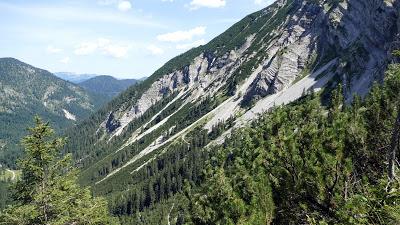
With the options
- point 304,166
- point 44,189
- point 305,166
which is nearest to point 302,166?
point 304,166

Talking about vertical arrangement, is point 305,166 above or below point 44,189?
above

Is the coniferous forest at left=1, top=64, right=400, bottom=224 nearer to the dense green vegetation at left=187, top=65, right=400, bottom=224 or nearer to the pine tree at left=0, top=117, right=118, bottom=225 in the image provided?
the dense green vegetation at left=187, top=65, right=400, bottom=224

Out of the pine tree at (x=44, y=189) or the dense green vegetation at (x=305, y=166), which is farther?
the pine tree at (x=44, y=189)

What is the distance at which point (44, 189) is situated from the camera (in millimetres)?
27703

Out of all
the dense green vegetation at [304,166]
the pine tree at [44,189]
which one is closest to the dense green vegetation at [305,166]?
the dense green vegetation at [304,166]

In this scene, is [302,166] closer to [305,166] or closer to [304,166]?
[304,166]

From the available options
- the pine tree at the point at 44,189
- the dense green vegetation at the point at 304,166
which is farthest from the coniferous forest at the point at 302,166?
the pine tree at the point at 44,189

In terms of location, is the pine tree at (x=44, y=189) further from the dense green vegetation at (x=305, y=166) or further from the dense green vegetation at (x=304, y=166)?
the dense green vegetation at (x=305, y=166)

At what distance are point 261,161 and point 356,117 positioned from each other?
5165 mm

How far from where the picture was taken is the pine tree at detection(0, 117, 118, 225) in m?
26.6

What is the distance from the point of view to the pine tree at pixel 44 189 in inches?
1049

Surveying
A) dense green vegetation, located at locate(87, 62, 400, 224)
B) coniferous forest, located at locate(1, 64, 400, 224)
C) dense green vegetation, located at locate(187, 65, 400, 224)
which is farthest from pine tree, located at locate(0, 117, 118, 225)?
dense green vegetation, located at locate(187, 65, 400, 224)

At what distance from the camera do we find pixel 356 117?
806 inches

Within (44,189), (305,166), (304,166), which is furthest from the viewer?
(44,189)
